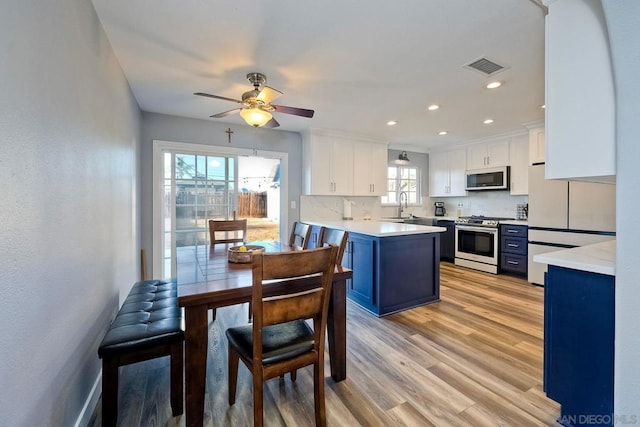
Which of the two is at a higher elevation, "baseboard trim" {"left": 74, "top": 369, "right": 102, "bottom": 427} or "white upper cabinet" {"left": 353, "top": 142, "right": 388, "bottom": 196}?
"white upper cabinet" {"left": 353, "top": 142, "right": 388, "bottom": 196}

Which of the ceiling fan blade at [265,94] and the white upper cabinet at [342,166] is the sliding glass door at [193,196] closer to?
the white upper cabinet at [342,166]

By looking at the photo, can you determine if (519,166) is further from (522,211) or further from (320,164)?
(320,164)

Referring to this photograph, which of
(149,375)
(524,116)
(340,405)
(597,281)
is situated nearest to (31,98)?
(149,375)

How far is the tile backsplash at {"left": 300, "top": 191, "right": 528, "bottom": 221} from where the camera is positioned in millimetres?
4839

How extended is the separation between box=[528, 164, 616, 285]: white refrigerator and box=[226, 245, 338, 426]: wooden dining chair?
333 centimetres

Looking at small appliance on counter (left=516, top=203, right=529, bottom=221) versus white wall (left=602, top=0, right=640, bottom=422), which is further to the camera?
small appliance on counter (left=516, top=203, right=529, bottom=221)

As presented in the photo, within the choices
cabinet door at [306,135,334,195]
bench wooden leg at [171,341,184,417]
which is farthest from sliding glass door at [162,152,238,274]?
bench wooden leg at [171,341,184,417]

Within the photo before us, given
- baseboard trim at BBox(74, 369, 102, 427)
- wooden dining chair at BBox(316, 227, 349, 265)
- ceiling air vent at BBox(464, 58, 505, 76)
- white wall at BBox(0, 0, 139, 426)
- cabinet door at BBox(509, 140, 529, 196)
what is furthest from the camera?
cabinet door at BBox(509, 140, 529, 196)

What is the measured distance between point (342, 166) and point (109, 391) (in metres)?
4.00

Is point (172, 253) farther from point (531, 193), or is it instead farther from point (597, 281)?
point (531, 193)

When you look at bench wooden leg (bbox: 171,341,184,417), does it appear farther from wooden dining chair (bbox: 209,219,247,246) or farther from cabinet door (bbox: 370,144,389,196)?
cabinet door (bbox: 370,144,389,196)

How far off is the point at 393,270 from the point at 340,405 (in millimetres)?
1610

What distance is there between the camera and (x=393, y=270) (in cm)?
305

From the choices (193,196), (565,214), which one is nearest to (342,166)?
(193,196)
